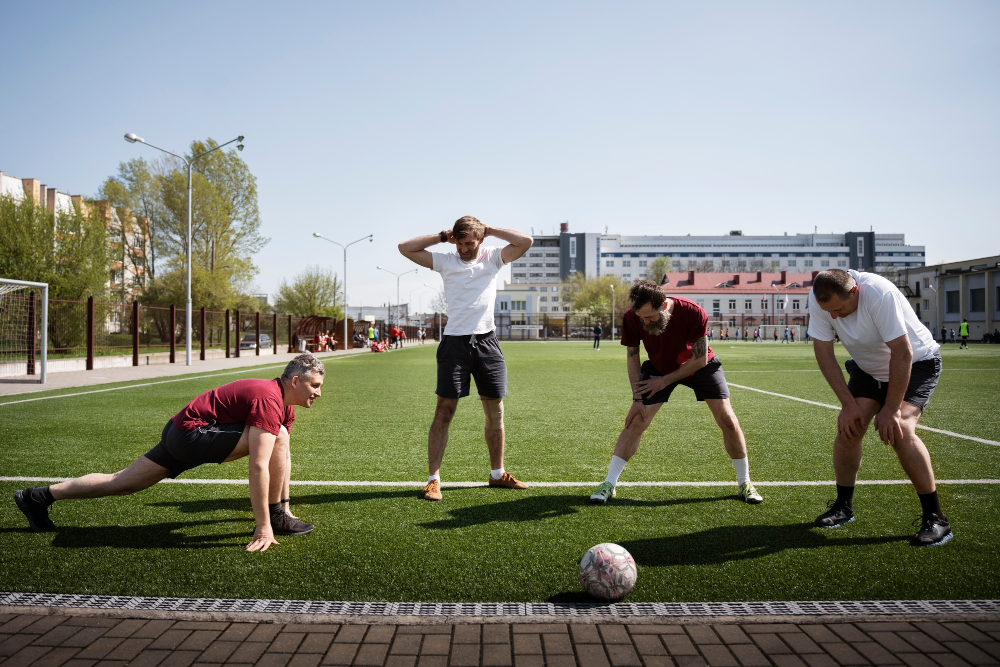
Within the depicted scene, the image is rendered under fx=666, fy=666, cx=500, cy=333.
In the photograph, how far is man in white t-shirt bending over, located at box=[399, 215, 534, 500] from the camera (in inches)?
190

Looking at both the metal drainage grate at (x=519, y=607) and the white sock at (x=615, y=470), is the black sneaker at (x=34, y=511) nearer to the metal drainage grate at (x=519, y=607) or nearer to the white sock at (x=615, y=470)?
the metal drainage grate at (x=519, y=607)

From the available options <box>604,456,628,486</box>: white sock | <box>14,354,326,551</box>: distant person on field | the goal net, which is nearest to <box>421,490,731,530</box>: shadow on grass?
<box>604,456,628,486</box>: white sock

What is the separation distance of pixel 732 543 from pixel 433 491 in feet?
6.68

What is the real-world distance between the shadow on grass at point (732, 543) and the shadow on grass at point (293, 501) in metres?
1.88

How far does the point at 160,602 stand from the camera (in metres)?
2.99

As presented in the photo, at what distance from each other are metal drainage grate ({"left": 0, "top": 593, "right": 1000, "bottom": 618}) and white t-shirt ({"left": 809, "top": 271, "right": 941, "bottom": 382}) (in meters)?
1.40

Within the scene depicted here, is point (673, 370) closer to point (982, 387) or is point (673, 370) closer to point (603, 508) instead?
point (603, 508)

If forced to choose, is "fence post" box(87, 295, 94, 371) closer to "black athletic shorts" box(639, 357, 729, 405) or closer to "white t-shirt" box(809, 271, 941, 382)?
"black athletic shorts" box(639, 357, 729, 405)

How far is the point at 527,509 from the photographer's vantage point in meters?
4.48

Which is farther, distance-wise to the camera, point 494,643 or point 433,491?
point 433,491

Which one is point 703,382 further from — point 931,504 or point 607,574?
point 607,574

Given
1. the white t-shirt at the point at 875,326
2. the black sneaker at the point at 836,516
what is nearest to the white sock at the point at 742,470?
the black sneaker at the point at 836,516

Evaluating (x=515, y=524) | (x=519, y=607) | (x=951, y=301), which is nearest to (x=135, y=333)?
Answer: (x=515, y=524)

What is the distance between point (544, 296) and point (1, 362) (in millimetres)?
117580
